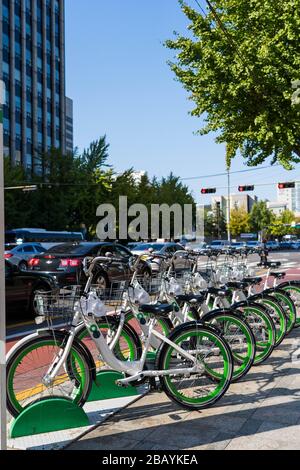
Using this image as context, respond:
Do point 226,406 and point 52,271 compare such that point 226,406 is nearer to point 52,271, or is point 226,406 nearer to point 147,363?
point 147,363

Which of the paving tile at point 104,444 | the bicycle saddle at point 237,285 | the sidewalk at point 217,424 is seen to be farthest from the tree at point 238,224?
the paving tile at point 104,444

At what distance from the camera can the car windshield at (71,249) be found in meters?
13.4

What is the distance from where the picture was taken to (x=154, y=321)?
15.2 ft

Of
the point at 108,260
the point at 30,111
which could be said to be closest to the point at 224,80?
the point at 108,260

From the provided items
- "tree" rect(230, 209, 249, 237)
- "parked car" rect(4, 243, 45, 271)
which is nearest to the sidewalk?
"parked car" rect(4, 243, 45, 271)

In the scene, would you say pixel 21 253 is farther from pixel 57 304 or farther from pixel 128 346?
pixel 57 304

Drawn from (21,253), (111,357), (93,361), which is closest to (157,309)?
(111,357)

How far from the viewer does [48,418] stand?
3.88m

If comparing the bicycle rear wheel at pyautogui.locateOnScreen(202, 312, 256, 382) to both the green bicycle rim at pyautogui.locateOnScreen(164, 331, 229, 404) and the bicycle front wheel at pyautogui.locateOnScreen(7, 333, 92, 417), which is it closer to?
the green bicycle rim at pyautogui.locateOnScreen(164, 331, 229, 404)

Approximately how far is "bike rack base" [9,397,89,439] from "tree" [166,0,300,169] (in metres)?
8.50

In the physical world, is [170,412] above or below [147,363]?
below

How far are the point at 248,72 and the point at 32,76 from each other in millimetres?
60645

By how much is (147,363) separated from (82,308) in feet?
2.68
